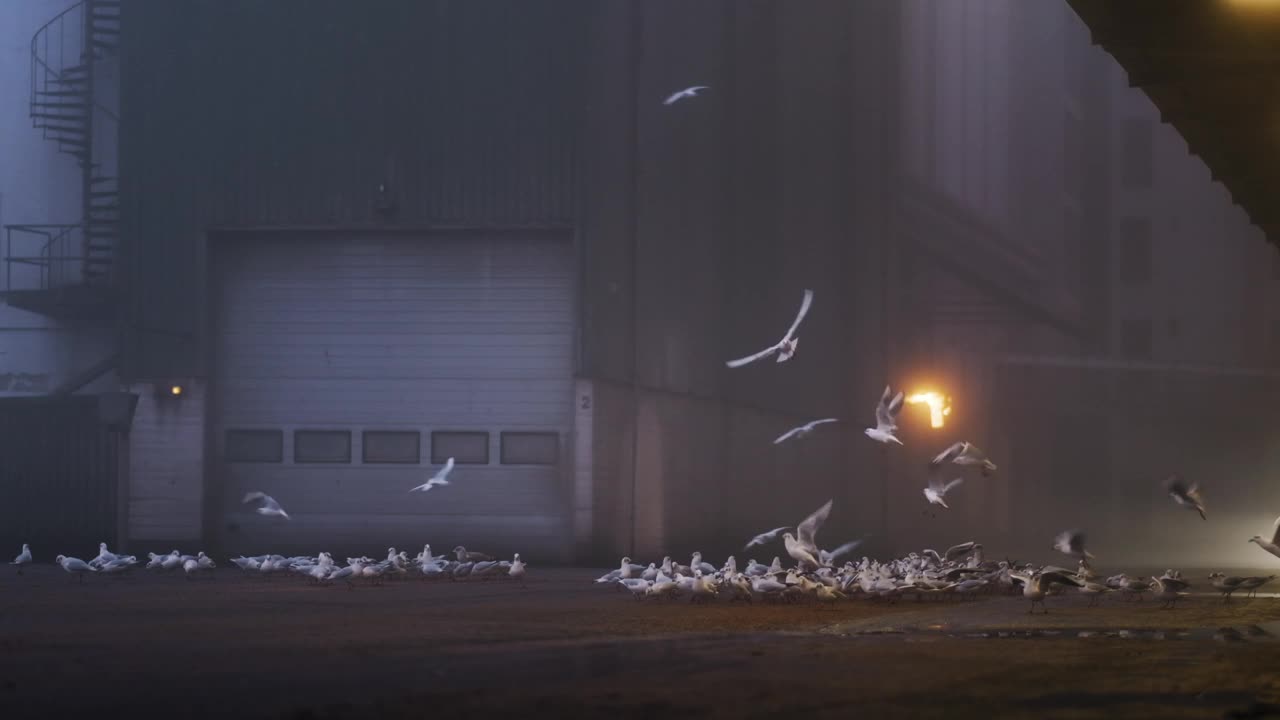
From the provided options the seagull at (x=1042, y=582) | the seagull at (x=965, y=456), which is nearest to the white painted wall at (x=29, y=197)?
the seagull at (x=965, y=456)

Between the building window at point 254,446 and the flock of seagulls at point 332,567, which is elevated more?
the building window at point 254,446

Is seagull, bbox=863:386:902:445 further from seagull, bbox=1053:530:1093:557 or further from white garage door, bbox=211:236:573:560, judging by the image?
white garage door, bbox=211:236:573:560

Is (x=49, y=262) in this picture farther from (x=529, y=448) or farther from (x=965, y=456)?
(x=965, y=456)

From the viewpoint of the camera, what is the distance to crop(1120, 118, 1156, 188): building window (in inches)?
2525

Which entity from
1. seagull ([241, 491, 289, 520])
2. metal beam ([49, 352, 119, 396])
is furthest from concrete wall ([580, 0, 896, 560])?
metal beam ([49, 352, 119, 396])

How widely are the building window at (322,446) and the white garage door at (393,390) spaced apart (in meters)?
0.02

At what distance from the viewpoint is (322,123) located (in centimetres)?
3353

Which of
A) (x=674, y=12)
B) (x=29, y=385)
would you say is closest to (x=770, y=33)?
(x=674, y=12)

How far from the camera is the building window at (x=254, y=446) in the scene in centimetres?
3397

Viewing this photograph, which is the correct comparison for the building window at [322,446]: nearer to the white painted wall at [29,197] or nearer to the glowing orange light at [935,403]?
the white painted wall at [29,197]

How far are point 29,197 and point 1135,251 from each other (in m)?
42.1

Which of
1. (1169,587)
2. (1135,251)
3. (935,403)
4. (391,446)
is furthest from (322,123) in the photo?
(1135,251)

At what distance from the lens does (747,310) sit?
41.4 meters

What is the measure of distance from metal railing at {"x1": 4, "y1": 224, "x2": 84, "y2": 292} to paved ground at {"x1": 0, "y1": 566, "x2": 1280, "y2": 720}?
47.9 ft
